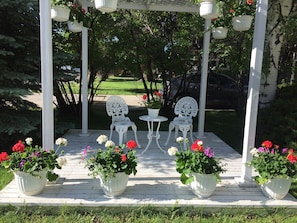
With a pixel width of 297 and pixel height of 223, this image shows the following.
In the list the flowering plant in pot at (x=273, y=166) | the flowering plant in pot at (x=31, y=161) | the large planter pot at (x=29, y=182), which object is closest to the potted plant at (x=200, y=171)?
the flowering plant in pot at (x=273, y=166)

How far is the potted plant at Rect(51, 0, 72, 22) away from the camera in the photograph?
10.2 ft

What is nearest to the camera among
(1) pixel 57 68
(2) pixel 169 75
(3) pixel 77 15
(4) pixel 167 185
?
(4) pixel 167 185

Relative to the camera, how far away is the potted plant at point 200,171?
2.78 metres

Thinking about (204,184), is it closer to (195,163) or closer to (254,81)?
(195,163)

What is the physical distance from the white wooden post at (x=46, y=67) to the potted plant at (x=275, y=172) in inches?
84.0

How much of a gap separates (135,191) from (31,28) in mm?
3393

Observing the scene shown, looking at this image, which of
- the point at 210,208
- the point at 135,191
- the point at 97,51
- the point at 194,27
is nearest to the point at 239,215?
the point at 210,208

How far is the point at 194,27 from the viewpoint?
21.1 feet

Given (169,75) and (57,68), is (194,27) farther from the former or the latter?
(57,68)

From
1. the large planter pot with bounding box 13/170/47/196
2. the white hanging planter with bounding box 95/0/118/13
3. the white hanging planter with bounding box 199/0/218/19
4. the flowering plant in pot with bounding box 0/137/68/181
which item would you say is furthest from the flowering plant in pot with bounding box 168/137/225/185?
the white hanging planter with bounding box 95/0/118/13

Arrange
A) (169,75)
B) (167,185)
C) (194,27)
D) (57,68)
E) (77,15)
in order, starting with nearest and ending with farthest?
(167,185) < (77,15) < (57,68) < (194,27) < (169,75)

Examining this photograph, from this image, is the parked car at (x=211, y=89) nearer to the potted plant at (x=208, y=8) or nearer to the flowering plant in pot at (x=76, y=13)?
the flowering plant in pot at (x=76, y=13)

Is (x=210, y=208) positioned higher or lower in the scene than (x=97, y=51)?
lower

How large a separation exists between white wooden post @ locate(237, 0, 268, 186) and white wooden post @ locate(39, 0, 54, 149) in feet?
6.84
